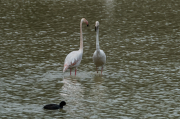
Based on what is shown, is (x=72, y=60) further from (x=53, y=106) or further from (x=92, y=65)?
(x=53, y=106)

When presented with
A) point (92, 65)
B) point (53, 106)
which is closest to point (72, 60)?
point (92, 65)

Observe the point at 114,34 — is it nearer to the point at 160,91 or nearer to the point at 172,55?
the point at 172,55

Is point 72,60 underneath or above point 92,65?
above

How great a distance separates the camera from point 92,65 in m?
22.5

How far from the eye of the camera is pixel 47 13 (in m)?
40.1

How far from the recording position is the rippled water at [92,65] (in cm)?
1559

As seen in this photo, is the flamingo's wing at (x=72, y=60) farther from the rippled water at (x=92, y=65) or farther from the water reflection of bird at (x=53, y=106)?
the water reflection of bird at (x=53, y=106)

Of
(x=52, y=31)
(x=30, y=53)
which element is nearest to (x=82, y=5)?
(x=52, y=31)

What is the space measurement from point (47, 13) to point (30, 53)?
52.6ft

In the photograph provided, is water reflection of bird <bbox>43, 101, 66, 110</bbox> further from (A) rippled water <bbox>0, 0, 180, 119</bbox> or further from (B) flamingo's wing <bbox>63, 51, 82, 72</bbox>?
(B) flamingo's wing <bbox>63, 51, 82, 72</bbox>

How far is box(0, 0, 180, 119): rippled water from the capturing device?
15.6 meters

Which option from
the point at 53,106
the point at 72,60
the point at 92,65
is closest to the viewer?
the point at 53,106

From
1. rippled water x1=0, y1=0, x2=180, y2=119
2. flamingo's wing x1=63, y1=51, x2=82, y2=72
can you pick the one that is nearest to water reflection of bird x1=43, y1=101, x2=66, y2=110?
rippled water x1=0, y1=0, x2=180, y2=119

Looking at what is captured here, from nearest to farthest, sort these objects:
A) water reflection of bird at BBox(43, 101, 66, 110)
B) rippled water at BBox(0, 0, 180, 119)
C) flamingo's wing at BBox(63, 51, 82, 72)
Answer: water reflection of bird at BBox(43, 101, 66, 110)
rippled water at BBox(0, 0, 180, 119)
flamingo's wing at BBox(63, 51, 82, 72)
